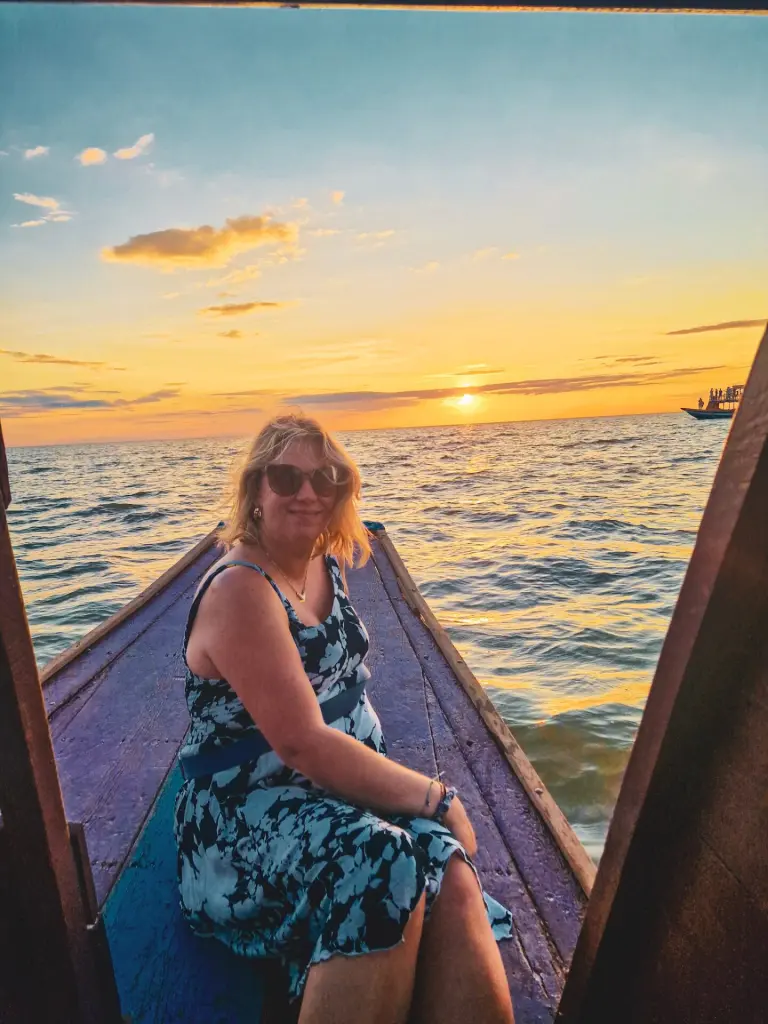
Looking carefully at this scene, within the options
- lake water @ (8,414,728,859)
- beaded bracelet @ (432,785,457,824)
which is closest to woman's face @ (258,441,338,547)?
lake water @ (8,414,728,859)

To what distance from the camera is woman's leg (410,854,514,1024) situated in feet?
4.41

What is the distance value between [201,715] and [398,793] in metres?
0.58

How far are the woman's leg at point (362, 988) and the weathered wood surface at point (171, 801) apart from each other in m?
0.50

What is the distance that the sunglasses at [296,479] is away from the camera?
6.52 feet

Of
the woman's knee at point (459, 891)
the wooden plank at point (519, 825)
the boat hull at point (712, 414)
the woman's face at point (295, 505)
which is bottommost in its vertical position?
the boat hull at point (712, 414)

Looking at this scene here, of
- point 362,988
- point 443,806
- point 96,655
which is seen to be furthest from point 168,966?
point 96,655

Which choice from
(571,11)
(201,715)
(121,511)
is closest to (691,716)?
(571,11)

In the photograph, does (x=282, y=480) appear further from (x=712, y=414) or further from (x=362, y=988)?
(x=712, y=414)

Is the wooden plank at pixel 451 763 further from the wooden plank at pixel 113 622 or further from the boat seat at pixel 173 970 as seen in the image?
the wooden plank at pixel 113 622

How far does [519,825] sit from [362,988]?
4.18 feet

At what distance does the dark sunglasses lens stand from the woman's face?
12mm

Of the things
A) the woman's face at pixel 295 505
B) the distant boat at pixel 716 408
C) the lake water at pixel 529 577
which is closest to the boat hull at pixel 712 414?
the distant boat at pixel 716 408

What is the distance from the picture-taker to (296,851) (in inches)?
59.1

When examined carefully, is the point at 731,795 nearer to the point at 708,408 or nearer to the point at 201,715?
the point at 201,715
